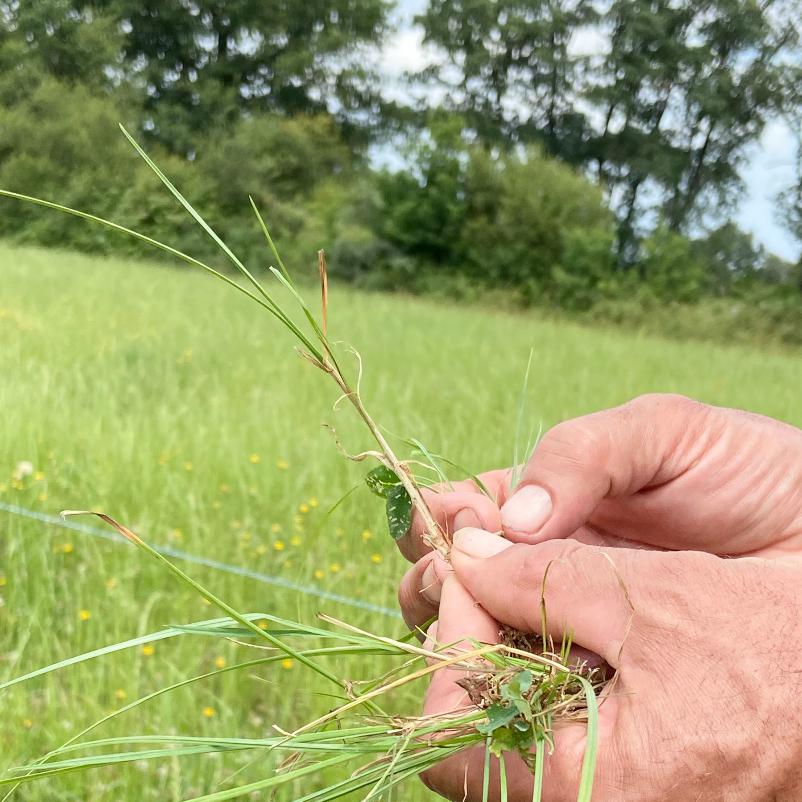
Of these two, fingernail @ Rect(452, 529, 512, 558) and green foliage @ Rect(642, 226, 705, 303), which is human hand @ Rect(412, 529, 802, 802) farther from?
green foliage @ Rect(642, 226, 705, 303)

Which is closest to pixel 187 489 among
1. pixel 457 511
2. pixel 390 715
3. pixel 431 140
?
pixel 457 511

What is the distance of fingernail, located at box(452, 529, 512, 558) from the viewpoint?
70 cm

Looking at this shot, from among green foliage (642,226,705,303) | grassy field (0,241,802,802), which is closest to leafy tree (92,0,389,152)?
green foliage (642,226,705,303)

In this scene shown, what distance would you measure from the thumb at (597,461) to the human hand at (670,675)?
15 centimetres

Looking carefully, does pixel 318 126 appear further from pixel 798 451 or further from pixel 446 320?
pixel 798 451

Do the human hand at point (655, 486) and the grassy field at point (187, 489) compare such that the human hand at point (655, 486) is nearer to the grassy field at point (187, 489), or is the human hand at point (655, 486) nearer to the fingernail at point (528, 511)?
the fingernail at point (528, 511)

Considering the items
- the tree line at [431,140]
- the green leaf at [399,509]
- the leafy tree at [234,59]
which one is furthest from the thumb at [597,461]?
the leafy tree at [234,59]

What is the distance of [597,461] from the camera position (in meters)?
0.83

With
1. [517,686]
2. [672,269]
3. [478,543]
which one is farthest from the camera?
[672,269]

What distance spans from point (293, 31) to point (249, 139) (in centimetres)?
641

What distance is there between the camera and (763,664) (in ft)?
1.91

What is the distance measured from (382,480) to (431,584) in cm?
14

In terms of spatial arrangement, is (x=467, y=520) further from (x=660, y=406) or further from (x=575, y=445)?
(x=660, y=406)

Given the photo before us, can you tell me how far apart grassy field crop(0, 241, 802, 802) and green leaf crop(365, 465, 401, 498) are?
0.07 meters
